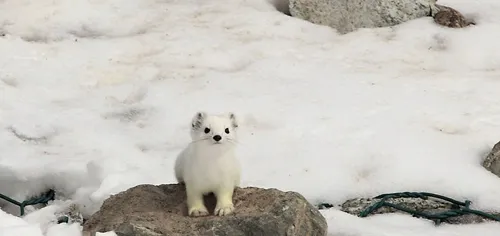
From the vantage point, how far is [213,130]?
3031mm

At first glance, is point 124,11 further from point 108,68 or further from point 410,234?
point 410,234

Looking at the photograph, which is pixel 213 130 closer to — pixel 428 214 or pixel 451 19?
pixel 428 214

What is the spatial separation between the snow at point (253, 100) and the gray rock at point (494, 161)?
6cm

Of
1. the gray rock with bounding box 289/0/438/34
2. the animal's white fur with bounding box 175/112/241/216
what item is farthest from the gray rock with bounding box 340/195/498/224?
the gray rock with bounding box 289/0/438/34

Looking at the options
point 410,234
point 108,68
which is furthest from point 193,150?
point 108,68

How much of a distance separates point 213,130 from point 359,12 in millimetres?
4055

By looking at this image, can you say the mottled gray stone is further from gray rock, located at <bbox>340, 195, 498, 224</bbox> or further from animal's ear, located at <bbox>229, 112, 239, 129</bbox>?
animal's ear, located at <bbox>229, 112, 239, 129</bbox>

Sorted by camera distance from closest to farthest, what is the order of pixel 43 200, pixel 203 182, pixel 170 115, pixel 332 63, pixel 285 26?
pixel 203 182 → pixel 43 200 → pixel 170 115 → pixel 332 63 → pixel 285 26

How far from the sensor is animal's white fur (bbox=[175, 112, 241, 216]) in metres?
3.07

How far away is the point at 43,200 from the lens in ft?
13.6

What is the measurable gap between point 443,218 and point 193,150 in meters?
1.53

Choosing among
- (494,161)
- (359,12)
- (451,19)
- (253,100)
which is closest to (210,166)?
(494,161)

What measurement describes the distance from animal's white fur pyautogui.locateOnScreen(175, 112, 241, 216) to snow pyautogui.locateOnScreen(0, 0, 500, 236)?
62 centimetres

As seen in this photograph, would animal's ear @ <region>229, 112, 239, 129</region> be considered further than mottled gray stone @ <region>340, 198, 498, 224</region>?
No
